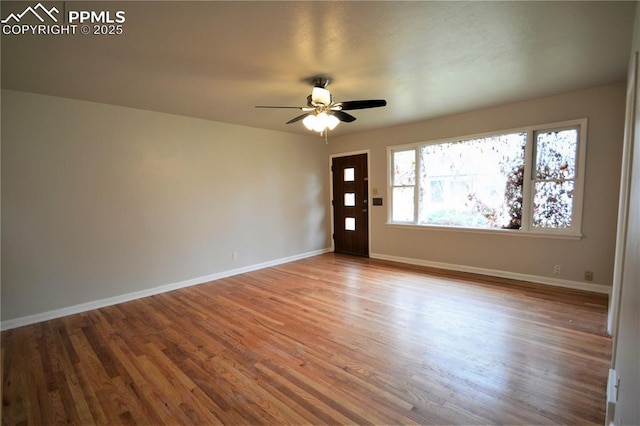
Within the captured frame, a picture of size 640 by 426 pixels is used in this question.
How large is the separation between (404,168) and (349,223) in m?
1.68

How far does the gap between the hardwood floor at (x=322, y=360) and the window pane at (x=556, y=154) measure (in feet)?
5.07

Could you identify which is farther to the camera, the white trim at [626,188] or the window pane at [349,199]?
the window pane at [349,199]

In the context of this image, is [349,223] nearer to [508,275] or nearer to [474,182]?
[474,182]

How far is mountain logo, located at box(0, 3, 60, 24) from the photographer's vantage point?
68.2 inches

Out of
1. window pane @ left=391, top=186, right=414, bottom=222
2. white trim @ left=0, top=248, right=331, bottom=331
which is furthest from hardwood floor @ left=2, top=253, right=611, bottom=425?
window pane @ left=391, top=186, right=414, bottom=222

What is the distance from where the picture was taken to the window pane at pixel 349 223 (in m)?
6.09

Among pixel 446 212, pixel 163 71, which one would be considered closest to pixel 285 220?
pixel 446 212

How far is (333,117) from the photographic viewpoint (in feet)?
9.76

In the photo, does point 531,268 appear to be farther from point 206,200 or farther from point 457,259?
point 206,200

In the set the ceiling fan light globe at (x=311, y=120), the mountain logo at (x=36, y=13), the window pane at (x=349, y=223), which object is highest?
the mountain logo at (x=36, y=13)

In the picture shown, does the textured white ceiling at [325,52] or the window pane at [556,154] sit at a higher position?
the textured white ceiling at [325,52]

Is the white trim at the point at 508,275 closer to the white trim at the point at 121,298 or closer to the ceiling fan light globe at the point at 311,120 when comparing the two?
the white trim at the point at 121,298

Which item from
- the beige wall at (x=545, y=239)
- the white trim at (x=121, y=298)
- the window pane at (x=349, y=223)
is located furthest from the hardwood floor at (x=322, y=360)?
the window pane at (x=349, y=223)

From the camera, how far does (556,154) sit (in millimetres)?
3746
